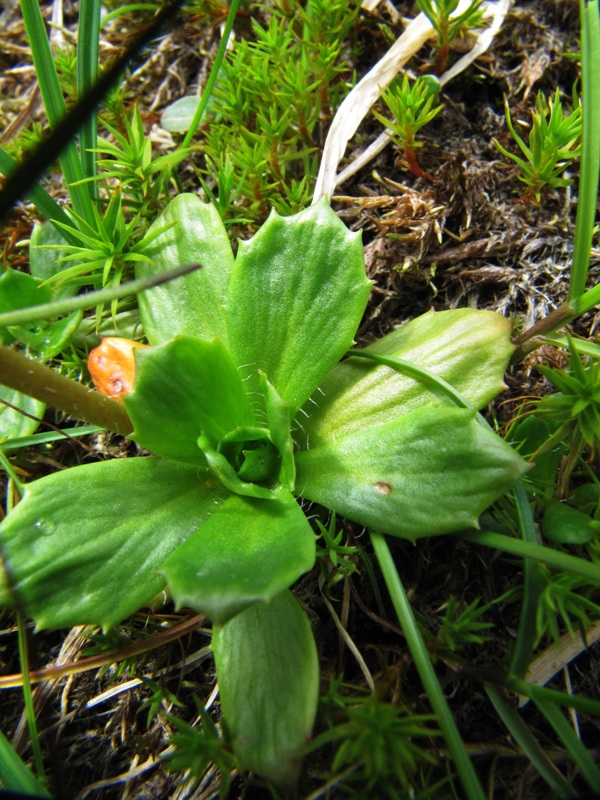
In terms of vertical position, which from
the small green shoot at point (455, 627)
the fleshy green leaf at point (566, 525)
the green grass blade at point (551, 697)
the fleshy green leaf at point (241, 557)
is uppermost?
the fleshy green leaf at point (241, 557)

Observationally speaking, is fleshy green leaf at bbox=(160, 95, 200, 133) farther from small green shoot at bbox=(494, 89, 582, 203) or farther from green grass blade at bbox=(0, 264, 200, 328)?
green grass blade at bbox=(0, 264, 200, 328)

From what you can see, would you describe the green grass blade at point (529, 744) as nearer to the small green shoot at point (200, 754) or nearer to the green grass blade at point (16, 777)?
the small green shoot at point (200, 754)

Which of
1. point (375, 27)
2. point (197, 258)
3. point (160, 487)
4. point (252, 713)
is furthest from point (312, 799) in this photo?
point (375, 27)

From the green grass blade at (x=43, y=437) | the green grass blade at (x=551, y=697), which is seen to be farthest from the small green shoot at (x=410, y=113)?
the green grass blade at (x=551, y=697)

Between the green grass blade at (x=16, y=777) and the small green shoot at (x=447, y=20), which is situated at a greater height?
the small green shoot at (x=447, y=20)

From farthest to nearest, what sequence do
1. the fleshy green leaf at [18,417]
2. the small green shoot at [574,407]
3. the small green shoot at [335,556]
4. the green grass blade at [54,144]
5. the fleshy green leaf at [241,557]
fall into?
the fleshy green leaf at [18,417]
the small green shoot at [335,556]
the small green shoot at [574,407]
the fleshy green leaf at [241,557]
the green grass blade at [54,144]

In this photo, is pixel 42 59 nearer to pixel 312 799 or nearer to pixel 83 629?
pixel 83 629

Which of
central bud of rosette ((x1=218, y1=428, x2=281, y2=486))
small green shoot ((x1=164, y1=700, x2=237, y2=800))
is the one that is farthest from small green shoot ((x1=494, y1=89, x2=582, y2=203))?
small green shoot ((x1=164, y1=700, x2=237, y2=800))

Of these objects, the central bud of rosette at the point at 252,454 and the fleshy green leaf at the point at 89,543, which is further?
the central bud of rosette at the point at 252,454
